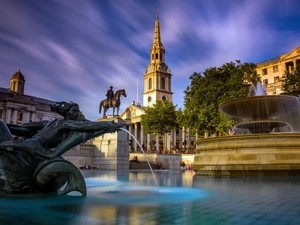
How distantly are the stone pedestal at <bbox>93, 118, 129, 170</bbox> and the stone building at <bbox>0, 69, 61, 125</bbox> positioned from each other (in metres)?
47.2

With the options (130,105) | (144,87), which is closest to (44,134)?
(130,105)

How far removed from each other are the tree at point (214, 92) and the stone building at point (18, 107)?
4752cm

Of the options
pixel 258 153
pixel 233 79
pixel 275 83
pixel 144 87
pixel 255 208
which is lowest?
pixel 255 208

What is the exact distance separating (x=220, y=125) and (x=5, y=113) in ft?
180

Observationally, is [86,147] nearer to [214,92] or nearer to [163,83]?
[214,92]

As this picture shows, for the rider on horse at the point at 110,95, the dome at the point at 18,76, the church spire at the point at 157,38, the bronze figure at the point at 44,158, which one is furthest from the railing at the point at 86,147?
the church spire at the point at 157,38

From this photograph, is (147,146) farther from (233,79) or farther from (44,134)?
(44,134)

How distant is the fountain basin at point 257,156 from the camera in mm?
10719

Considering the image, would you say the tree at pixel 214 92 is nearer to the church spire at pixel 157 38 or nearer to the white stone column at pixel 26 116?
the white stone column at pixel 26 116

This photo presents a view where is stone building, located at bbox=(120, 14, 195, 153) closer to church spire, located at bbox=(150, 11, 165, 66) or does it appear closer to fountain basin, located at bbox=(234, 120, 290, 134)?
church spire, located at bbox=(150, 11, 165, 66)

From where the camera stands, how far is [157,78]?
93812 mm

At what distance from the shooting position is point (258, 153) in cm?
1123

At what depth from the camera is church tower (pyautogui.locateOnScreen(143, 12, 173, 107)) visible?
93.4 metres

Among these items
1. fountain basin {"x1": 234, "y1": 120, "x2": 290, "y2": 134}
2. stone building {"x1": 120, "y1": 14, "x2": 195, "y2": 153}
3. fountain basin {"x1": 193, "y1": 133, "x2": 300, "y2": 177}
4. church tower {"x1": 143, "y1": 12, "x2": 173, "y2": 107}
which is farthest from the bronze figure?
church tower {"x1": 143, "y1": 12, "x2": 173, "y2": 107}
